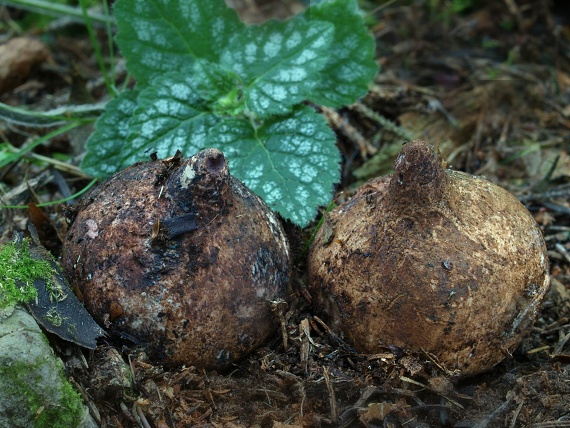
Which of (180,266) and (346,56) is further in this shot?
(346,56)

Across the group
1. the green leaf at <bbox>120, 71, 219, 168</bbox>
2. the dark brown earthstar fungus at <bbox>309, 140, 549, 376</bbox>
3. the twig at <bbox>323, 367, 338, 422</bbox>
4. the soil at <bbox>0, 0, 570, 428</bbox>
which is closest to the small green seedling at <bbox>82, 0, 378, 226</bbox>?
the green leaf at <bbox>120, 71, 219, 168</bbox>

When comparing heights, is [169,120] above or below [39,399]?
above

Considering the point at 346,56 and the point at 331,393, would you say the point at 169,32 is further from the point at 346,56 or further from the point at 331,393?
the point at 331,393

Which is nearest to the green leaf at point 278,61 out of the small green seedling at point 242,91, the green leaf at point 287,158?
the small green seedling at point 242,91

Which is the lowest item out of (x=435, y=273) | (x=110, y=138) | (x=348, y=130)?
(x=435, y=273)

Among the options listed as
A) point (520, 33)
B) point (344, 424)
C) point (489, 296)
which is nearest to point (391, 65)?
point (520, 33)

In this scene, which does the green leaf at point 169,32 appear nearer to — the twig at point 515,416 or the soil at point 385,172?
the soil at point 385,172

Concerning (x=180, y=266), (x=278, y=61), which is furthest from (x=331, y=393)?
(x=278, y=61)
